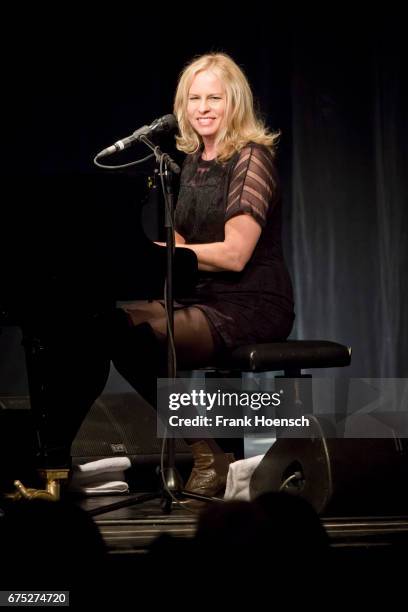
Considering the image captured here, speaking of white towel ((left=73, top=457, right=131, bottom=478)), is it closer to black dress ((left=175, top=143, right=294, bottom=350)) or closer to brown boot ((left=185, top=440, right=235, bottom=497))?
brown boot ((left=185, top=440, right=235, bottom=497))

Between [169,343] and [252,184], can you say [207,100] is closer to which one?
[252,184]

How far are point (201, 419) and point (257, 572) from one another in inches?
74.1

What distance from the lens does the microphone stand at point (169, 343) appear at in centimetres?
285

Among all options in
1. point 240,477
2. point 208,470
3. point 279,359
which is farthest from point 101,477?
point 279,359

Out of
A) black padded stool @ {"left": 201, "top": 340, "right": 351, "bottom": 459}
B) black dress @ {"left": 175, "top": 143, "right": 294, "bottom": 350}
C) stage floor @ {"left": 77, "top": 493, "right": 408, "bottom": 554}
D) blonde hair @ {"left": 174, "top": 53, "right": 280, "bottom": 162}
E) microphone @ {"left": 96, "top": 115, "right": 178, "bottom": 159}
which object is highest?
blonde hair @ {"left": 174, "top": 53, "right": 280, "bottom": 162}

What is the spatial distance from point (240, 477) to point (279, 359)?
0.41 meters

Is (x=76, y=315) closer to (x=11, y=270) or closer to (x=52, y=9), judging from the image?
(x=11, y=270)

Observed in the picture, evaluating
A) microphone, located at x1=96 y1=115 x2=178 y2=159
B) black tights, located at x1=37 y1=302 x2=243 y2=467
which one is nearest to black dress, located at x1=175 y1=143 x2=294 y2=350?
black tights, located at x1=37 y1=302 x2=243 y2=467

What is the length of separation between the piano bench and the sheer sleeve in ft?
1.45

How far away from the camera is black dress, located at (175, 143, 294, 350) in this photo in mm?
3326

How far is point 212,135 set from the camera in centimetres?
354

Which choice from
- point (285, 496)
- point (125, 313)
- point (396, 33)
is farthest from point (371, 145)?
point (285, 496)

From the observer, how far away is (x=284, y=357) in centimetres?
327

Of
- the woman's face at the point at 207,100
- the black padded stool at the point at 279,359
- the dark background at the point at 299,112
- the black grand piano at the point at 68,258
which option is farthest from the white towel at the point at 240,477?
the dark background at the point at 299,112
